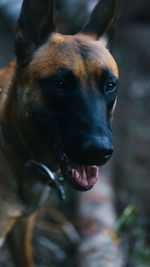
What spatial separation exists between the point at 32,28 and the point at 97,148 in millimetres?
891

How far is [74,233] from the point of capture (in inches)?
129

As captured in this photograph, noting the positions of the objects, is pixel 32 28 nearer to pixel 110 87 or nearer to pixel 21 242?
pixel 110 87

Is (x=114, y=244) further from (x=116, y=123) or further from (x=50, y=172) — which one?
(x=116, y=123)

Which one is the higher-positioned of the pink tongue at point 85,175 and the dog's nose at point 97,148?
the dog's nose at point 97,148

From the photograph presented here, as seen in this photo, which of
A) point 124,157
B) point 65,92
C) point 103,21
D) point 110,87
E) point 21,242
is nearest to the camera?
point 65,92

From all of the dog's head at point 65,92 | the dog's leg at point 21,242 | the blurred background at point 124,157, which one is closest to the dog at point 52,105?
the dog's head at point 65,92

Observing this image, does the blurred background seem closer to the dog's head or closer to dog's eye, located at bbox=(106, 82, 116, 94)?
the dog's head

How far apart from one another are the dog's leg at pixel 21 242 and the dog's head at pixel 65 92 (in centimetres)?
92

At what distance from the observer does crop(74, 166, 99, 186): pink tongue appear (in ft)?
6.58

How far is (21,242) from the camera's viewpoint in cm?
292

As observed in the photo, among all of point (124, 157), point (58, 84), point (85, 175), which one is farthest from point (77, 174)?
point (124, 157)

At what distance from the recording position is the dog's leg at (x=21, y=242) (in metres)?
2.88

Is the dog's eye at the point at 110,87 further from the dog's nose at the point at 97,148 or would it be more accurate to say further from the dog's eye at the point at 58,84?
the dog's nose at the point at 97,148

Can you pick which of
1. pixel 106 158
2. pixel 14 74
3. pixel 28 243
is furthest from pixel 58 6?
pixel 106 158
